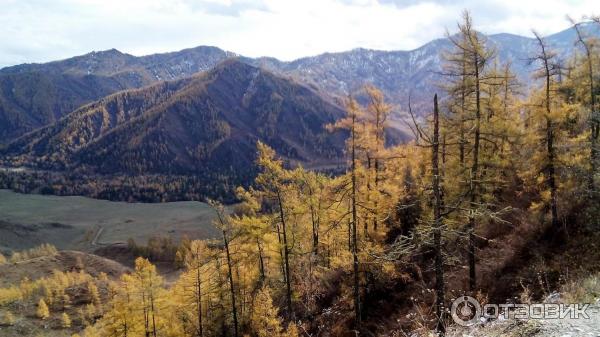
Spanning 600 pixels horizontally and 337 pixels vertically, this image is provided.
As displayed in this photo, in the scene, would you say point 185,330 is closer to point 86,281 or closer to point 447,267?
point 447,267

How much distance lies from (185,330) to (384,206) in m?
29.8

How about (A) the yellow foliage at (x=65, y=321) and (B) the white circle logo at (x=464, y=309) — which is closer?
(B) the white circle logo at (x=464, y=309)

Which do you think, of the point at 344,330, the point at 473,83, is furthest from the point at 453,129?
the point at 344,330

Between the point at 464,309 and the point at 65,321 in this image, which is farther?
the point at 65,321

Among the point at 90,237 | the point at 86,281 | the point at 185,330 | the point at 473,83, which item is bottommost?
the point at 90,237

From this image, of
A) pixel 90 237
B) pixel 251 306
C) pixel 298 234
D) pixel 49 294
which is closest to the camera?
pixel 298 234

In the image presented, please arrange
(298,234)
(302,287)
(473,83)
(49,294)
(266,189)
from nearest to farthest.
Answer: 1. (473,83)
2. (266,189)
3. (298,234)
4. (302,287)
5. (49,294)

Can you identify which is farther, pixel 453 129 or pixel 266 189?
pixel 266 189

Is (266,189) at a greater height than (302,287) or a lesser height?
greater

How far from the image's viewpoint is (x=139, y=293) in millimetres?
41250

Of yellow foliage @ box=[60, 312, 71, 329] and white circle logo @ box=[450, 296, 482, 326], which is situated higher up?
white circle logo @ box=[450, 296, 482, 326]

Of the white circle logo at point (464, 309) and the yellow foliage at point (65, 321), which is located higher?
the white circle logo at point (464, 309)

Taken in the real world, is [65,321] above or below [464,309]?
below

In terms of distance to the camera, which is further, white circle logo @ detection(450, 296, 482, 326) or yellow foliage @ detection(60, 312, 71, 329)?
yellow foliage @ detection(60, 312, 71, 329)
